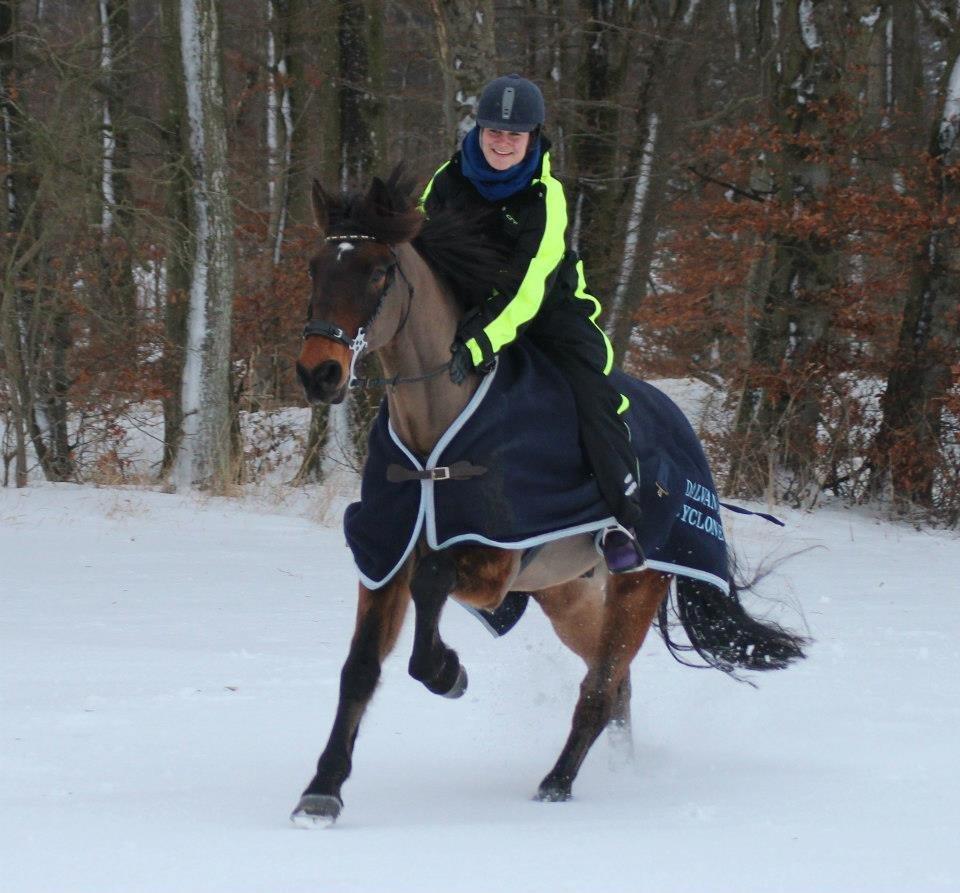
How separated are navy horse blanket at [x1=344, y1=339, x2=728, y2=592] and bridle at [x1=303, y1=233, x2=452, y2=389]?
20 cm

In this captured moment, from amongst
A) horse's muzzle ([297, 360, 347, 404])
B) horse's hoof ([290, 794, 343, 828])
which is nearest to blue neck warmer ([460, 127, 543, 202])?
horse's muzzle ([297, 360, 347, 404])

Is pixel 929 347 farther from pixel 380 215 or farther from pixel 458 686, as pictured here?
pixel 380 215

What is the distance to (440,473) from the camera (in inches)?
171

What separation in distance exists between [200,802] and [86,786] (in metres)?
0.46

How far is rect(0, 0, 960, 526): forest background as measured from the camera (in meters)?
12.0

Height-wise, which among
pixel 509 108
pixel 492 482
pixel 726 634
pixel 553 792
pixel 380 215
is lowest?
pixel 553 792

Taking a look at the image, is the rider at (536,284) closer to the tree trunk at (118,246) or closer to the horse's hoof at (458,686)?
the horse's hoof at (458,686)

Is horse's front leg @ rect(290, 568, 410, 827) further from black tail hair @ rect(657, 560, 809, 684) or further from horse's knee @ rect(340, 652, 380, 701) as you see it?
black tail hair @ rect(657, 560, 809, 684)

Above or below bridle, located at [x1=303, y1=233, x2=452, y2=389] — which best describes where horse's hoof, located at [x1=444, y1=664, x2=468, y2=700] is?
below

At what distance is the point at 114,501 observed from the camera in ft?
35.8

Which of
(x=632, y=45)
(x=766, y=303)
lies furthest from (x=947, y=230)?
(x=632, y=45)

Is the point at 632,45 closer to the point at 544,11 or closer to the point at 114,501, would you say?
the point at 544,11

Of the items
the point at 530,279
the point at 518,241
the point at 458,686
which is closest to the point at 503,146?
the point at 518,241

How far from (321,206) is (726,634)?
8.86 ft
